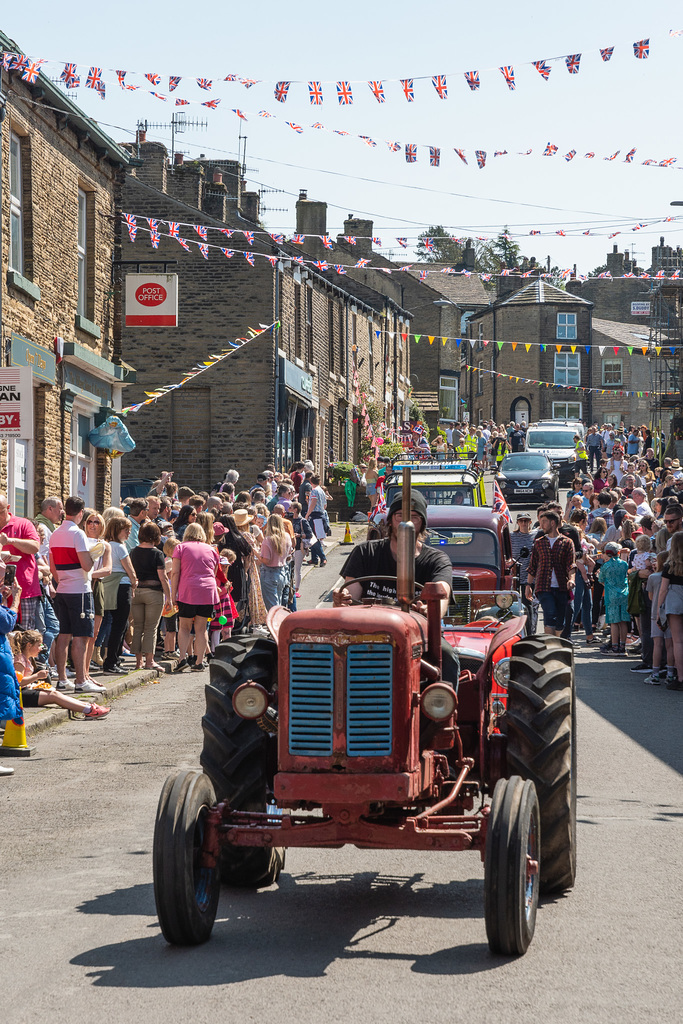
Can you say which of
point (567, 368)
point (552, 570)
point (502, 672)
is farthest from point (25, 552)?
point (567, 368)

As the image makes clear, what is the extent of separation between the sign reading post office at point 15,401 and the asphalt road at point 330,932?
16.9 feet

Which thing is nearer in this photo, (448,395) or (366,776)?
(366,776)

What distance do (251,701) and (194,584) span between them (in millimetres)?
10450

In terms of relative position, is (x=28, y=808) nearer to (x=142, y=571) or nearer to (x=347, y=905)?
(x=347, y=905)

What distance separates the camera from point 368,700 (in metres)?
5.96

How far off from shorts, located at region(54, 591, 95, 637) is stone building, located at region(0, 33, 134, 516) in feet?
19.4

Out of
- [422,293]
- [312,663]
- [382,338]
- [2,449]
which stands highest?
[422,293]

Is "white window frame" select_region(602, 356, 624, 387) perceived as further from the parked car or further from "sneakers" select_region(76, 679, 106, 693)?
"sneakers" select_region(76, 679, 106, 693)

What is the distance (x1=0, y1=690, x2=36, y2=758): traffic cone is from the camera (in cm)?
1105

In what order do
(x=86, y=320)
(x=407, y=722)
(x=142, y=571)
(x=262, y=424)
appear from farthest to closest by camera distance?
(x=262, y=424) → (x=86, y=320) → (x=142, y=571) → (x=407, y=722)

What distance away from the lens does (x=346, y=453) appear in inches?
2004

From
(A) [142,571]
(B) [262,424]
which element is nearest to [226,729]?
(A) [142,571]

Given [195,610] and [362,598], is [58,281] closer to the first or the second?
[195,610]

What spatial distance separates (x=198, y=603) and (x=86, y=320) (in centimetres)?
910
